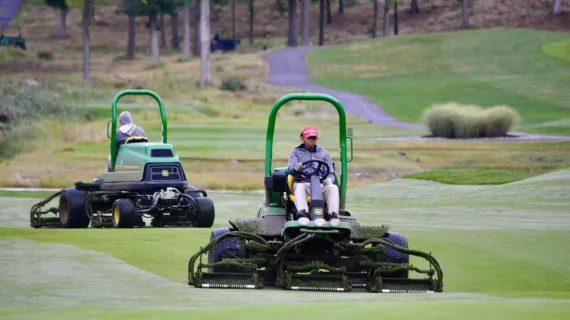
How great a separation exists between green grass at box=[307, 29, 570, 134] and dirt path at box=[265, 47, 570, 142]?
0.96m

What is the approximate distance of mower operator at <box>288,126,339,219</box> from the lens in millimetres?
18781

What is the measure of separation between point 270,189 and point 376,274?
7.77 feet

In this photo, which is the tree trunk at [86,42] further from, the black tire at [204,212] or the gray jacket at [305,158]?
the gray jacket at [305,158]

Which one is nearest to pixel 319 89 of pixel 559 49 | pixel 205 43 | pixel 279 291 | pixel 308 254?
pixel 205 43

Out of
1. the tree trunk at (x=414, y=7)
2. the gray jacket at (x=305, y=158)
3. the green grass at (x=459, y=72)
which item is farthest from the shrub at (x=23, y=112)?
the tree trunk at (x=414, y=7)

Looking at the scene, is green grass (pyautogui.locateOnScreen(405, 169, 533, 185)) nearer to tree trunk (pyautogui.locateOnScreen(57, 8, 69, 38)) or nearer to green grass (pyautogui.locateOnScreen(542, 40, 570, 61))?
green grass (pyautogui.locateOnScreen(542, 40, 570, 61))

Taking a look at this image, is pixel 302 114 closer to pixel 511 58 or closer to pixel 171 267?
pixel 511 58

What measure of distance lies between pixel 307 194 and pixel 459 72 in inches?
3165

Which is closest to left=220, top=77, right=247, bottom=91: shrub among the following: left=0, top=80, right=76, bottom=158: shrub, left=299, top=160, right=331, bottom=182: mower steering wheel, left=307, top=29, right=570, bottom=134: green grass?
left=307, top=29, right=570, bottom=134: green grass

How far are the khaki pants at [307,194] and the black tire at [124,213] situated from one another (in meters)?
9.99

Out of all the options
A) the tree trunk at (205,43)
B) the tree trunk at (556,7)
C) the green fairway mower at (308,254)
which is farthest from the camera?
the tree trunk at (556,7)

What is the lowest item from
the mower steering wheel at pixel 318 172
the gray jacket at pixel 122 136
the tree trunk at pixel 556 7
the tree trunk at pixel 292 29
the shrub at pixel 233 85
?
the shrub at pixel 233 85

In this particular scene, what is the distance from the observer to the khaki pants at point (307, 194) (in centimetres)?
1878

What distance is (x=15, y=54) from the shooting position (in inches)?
4301
